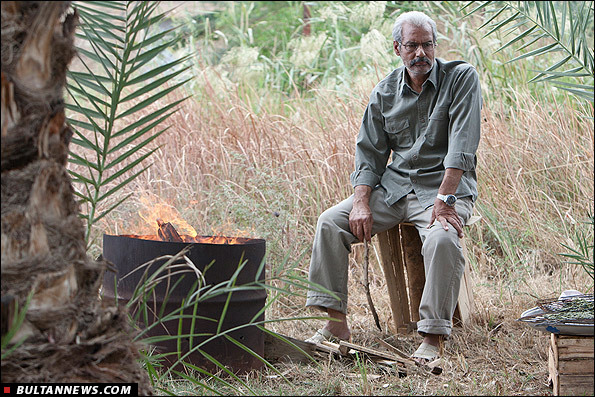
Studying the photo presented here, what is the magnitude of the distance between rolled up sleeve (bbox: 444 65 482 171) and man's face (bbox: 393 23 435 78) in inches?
7.1

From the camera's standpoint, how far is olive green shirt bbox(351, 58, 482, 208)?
322 centimetres

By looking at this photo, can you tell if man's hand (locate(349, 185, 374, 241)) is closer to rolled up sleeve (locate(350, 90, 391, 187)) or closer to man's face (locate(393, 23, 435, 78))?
rolled up sleeve (locate(350, 90, 391, 187))

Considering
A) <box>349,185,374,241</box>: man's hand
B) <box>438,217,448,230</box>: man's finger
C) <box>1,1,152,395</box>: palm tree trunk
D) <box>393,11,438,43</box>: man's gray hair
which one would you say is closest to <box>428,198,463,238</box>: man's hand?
<box>438,217,448,230</box>: man's finger

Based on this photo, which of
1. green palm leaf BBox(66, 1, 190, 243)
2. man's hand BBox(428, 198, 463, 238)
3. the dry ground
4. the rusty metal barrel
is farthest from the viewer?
man's hand BBox(428, 198, 463, 238)

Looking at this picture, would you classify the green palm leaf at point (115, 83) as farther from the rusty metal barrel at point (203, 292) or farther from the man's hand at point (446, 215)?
the man's hand at point (446, 215)

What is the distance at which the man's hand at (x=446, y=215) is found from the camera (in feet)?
10.1

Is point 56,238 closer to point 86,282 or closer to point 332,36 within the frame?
point 86,282

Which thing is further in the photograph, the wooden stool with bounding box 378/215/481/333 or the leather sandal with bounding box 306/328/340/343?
the wooden stool with bounding box 378/215/481/333

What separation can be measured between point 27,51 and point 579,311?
1.96 m

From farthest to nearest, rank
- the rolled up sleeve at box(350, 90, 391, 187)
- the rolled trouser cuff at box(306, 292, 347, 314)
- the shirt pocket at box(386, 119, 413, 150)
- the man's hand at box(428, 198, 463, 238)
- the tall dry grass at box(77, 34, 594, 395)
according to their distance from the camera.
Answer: the tall dry grass at box(77, 34, 594, 395) < the rolled up sleeve at box(350, 90, 391, 187) < the shirt pocket at box(386, 119, 413, 150) < the rolled trouser cuff at box(306, 292, 347, 314) < the man's hand at box(428, 198, 463, 238)

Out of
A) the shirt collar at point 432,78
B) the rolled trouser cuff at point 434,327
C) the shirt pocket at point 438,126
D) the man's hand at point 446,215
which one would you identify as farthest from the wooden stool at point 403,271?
the shirt collar at point 432,78

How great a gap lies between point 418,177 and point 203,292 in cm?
134

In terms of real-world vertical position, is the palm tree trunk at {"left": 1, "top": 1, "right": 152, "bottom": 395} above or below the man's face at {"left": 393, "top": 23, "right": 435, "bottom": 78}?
below

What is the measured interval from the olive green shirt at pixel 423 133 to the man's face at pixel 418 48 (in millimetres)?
71
